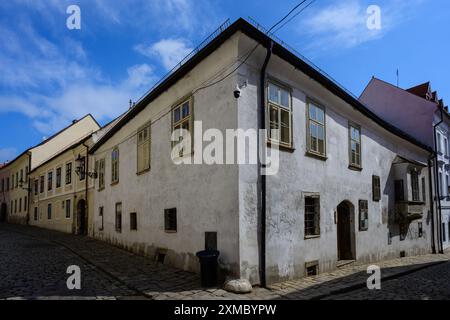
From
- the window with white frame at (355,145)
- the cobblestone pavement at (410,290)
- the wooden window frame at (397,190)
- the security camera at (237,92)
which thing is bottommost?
the cobblestone pavement at (410,290)

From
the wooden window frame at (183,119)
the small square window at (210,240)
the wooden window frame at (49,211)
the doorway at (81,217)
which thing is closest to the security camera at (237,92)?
the wooden window frame at (183,119)

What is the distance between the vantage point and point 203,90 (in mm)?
9750

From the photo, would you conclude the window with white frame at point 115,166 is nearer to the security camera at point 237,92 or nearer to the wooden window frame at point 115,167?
the wooden window frame at point 115,167

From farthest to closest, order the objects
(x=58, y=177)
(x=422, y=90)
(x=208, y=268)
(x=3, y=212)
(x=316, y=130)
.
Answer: (x=3, y=212), (x=58, y=177), (x=422, y=90), (x=316, y=130), (x=208, y=268)

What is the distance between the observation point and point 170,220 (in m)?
11.0

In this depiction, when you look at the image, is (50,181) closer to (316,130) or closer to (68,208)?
(68,208)

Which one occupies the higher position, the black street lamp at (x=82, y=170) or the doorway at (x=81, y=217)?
the black street lamp at (x=82, y=170)

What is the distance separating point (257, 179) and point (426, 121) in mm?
18410

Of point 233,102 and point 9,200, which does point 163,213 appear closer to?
point 233,102

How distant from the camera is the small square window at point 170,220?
10.8m

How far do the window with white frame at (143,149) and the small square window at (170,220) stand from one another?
7.43 ft

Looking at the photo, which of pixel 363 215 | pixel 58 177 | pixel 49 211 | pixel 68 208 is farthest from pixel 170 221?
pixel 49 211

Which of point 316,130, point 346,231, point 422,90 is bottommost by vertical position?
point 346,231

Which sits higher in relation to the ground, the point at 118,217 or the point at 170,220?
the point at 170,220
